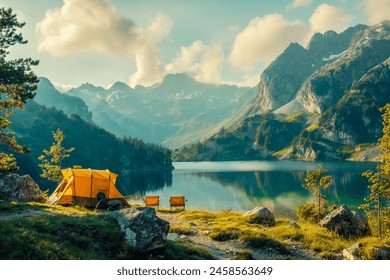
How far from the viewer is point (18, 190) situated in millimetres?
29703

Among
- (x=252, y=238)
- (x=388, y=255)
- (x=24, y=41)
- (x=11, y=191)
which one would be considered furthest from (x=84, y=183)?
(x=388, y=255)

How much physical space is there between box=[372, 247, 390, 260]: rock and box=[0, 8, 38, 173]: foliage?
2420 centimetres

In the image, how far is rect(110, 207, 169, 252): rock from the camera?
13.7 meters

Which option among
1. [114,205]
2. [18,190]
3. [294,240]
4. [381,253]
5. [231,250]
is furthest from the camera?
[114,205]

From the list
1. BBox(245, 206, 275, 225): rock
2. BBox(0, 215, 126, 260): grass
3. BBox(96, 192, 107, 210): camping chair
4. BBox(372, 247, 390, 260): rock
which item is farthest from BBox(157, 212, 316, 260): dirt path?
BBox(96, 192, 107, 210): camping chair

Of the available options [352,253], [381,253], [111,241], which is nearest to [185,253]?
[111,241]

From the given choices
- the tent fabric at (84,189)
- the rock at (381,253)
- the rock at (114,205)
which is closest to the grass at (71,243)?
the rock at (381,253)

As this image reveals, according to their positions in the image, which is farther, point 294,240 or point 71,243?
point 294,240

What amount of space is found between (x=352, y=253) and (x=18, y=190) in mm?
26745

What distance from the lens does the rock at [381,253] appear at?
14.8 metres

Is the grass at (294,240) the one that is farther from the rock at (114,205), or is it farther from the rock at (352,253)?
the rock at (114,205)

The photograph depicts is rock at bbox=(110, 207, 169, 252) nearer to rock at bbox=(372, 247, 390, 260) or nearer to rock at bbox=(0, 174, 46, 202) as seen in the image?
rock at bbox=(372, 247, 390, 260)

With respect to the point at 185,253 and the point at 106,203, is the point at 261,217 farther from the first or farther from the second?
the point at 106,203

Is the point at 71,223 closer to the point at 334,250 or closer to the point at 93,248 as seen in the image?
the point at 93,248
